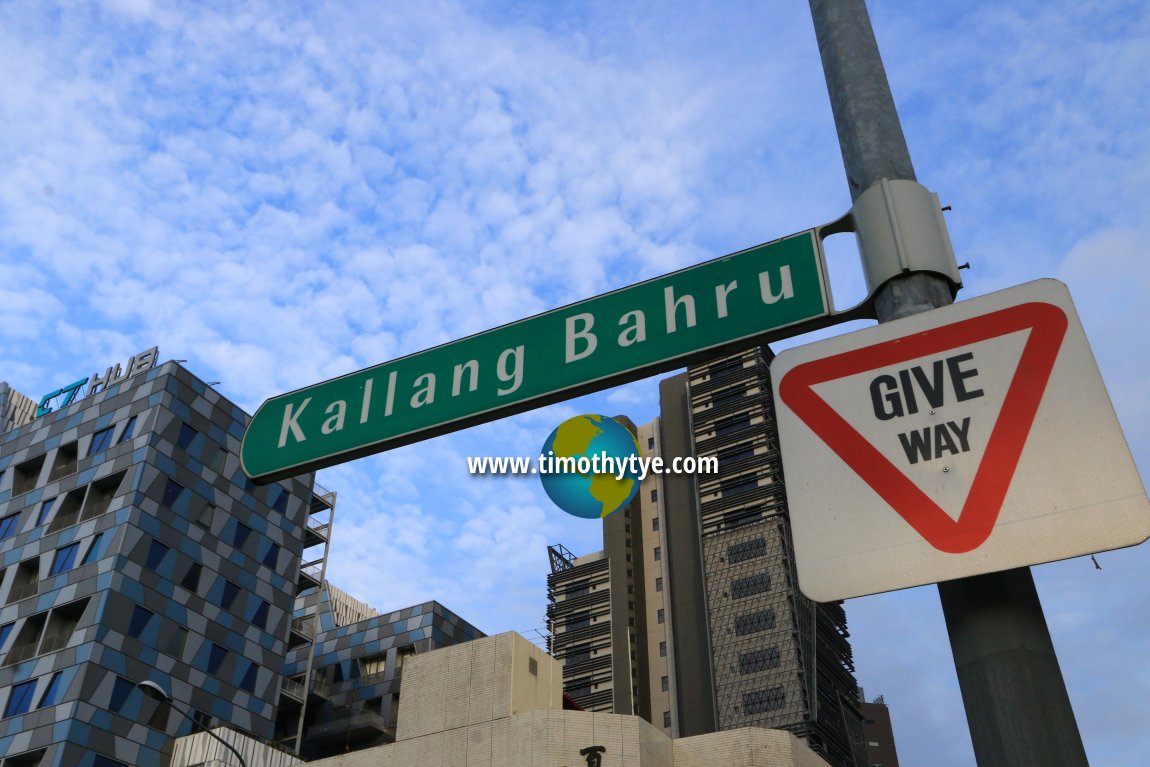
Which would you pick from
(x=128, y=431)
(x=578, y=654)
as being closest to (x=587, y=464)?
(x=128, y=431)

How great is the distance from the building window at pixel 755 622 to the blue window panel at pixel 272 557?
1527 inches

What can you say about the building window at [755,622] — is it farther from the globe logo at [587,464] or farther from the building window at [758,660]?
the globe logo at [587,464]

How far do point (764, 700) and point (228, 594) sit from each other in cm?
4184

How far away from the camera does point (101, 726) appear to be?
48938mm

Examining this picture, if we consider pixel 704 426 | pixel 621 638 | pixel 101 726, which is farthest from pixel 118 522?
pixel 704 426

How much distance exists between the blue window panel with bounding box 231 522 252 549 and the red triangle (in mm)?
61130

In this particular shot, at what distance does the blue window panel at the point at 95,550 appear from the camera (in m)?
54.2

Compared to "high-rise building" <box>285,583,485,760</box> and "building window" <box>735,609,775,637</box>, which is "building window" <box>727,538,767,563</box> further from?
"high-rise building" <box>285,583,485,760</box>

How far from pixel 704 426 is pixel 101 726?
5957 cm

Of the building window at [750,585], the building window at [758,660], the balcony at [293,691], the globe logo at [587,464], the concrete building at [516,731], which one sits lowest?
the globe logo at [587,464]

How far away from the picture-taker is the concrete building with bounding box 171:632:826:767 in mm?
30172

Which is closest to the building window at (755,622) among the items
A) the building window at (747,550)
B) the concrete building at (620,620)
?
the building window at (747,550)

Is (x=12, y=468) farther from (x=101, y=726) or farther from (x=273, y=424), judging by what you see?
(x=273, y=424)

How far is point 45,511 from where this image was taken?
58781 millimetres
